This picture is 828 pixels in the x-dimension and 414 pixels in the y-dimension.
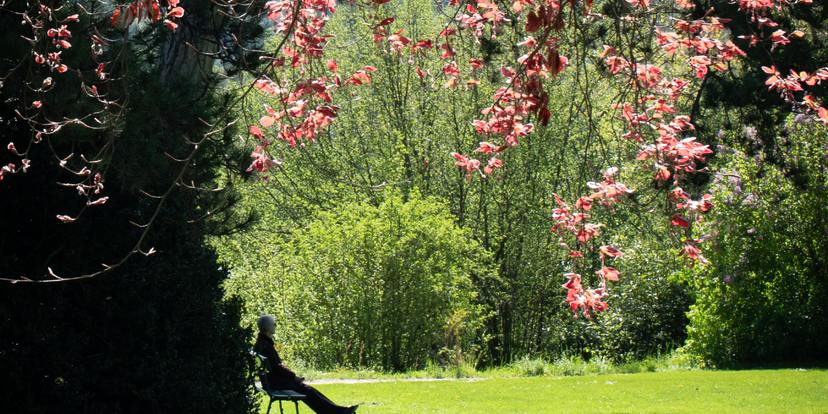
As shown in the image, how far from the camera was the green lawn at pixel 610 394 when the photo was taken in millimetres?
9758

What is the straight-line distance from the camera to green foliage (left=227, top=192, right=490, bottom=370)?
16.1 meters

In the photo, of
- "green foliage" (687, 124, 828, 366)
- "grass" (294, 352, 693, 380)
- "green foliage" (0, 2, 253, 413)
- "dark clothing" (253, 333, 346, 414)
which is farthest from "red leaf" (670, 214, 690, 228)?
"green foliage" (687, 124, 828, 366)

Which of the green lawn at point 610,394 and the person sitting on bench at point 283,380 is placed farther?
the green lawn at point 610,394

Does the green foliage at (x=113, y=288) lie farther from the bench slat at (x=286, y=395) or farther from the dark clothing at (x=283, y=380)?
the dark clothing at (x=283, y=380)

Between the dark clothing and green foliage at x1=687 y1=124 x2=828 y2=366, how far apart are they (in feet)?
28.8

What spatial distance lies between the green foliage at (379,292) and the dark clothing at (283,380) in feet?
26.3

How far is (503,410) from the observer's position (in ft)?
32.3

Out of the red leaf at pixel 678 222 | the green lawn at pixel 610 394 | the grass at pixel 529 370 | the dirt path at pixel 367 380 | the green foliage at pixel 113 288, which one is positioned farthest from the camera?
the grass at pixel 529 370

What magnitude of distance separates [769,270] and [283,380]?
32.3ft

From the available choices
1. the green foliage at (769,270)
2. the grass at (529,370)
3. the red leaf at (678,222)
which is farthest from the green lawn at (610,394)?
the red leaf at (678,222)

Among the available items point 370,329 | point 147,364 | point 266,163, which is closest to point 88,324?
point 147,364

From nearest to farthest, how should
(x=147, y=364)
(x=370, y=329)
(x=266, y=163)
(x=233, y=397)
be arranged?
(x=266, y=163) → (x=147, y=364) → (x=233, y=397) → (x=370, y=329)

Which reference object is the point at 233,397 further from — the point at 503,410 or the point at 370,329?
the point at 370,329

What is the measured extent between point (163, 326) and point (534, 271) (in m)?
16.3
